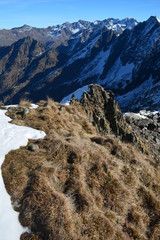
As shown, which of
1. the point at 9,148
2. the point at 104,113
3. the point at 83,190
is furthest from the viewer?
the point at 104,113

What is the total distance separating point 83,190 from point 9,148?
5.05 meters

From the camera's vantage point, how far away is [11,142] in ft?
49.1

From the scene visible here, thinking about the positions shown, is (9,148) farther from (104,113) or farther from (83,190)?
(104,113)

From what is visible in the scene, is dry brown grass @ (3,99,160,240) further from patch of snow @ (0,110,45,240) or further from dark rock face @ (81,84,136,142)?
dark rock face @ (81,84,136,142)

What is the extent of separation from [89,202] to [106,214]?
0.90 m

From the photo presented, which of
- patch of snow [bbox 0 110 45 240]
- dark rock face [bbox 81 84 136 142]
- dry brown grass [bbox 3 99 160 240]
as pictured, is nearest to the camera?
patch of snow [bbox 0 110 45 240]

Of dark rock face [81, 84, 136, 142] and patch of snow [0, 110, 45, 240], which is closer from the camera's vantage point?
patch of snow [0, 110, 45, 240]

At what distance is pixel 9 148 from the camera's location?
47.1 feet

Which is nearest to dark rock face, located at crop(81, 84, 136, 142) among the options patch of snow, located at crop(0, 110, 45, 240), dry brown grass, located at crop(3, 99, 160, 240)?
patch of snow, located at crop(0, 110, 45, 240)

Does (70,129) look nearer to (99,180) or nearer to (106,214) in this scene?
(99,180)

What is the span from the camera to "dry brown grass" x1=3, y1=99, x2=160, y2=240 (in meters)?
10.4

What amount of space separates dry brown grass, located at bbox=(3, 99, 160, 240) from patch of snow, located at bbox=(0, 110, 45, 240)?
0.30 metres

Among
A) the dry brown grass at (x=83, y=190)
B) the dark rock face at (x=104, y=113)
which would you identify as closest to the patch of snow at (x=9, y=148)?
the dry brown grass at (x=83, y=190)

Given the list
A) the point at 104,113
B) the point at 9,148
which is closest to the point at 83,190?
the point at 9,148
